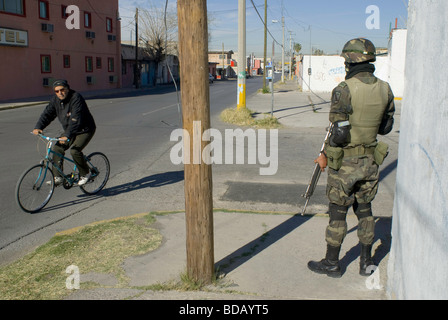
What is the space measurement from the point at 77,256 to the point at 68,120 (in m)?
2.55

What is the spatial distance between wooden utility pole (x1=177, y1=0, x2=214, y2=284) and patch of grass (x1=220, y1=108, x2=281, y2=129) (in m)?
11.2

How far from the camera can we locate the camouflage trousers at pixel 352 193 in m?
3.98

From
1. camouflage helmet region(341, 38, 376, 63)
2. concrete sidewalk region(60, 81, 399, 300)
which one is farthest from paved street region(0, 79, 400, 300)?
camouflage helmet region(341, 38, 376, 63)

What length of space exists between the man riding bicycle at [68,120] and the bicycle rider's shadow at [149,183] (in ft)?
2.35

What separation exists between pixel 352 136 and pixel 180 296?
78.5 inches

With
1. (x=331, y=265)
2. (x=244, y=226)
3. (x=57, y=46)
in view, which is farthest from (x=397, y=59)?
(x=331, y=265)

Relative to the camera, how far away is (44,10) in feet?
97.5

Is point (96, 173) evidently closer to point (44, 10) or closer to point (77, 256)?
point (77, 256)

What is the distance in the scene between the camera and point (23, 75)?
1087 inches

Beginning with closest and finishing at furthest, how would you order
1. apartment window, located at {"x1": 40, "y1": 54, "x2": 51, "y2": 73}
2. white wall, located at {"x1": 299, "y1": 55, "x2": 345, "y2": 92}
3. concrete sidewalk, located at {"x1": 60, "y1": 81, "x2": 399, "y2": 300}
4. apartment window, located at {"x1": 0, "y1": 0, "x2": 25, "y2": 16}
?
concrete sidewalk, located at {"x1": 60, "y1": 81, "x2": 399, "y2": 300} < apartment window, located at {"x1": 0, "y1": 0, "x2": 25, "y2": 16} < apartment window, located at {"x1": 40, "y1": 54, "x2": 51, "y2": 73} < white wall, located at {"x1": 299, "y1": 55, "x2": 345, "y2": 92}

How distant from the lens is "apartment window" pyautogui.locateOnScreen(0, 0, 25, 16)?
2539 centimetres

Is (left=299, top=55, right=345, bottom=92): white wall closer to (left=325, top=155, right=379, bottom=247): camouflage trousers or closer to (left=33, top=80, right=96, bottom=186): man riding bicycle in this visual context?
(left=33, top=80, right=96, bottom=186): man riding bicycle
